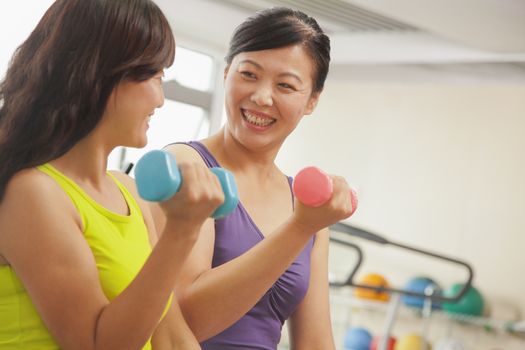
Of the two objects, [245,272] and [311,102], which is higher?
[311,102]

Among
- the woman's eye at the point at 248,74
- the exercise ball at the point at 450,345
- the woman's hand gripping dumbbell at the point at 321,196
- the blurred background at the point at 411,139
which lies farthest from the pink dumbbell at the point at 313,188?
the exercise ball at the point at 450,345

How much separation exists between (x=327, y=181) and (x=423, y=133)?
19.1 feet

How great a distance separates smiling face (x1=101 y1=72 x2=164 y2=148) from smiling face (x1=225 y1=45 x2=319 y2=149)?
44cm

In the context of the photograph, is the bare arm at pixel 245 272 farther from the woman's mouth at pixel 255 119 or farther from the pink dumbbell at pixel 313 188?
the woman's mouth at pixel 255 119

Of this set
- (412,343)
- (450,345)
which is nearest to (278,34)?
(450,345)

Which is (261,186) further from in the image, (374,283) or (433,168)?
(433,168)

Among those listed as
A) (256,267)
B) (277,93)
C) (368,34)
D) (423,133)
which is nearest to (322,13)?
(368,34)

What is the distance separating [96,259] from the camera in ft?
3.82

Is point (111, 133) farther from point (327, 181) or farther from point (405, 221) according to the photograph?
point (405, 221)

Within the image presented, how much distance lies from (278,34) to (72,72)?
58 centimetres

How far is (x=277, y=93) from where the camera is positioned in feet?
5.42

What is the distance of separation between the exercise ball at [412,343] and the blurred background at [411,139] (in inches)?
0.4

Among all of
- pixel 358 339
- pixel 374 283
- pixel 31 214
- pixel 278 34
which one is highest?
pixel 278 34

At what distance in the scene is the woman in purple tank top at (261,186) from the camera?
148 cm
